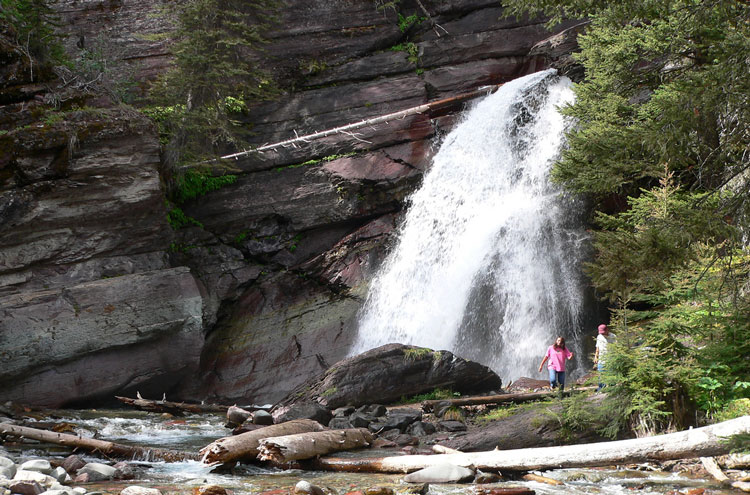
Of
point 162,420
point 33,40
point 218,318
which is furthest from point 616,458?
point 33,40

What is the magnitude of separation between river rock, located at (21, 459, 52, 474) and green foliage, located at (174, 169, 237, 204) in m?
14.9

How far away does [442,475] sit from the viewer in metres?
7.58

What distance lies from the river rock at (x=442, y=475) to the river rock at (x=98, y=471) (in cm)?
392

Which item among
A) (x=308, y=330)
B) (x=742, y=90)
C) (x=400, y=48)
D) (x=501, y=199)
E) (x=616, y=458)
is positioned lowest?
(x=616, y=458)

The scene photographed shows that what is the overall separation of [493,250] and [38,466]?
47.1 feet

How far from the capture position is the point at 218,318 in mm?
→ 21031

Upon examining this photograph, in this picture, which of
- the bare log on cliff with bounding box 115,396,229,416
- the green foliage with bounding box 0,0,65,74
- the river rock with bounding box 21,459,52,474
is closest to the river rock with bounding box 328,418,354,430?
the river rock with bounding box 21,459,52,474

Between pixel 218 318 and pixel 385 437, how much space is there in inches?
456

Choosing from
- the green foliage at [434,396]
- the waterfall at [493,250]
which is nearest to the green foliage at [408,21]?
the waterfall at [493,250]

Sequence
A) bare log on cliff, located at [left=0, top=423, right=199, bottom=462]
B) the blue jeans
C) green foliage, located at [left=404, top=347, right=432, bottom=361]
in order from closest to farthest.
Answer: bare log on cliff, located at [left=0, top=423, right=199, bottom=462] < the blue jeans < green foliage, located at [left=404, top=347, right=432, bottom=361]

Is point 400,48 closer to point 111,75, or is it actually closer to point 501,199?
point 501,199

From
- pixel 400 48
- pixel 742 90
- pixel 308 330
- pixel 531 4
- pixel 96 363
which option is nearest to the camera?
pixel 742 90

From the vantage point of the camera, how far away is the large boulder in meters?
13.9

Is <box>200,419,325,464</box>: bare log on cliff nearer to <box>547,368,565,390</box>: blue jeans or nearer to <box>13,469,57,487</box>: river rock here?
<box>13,469,57,487</box>: river rock
